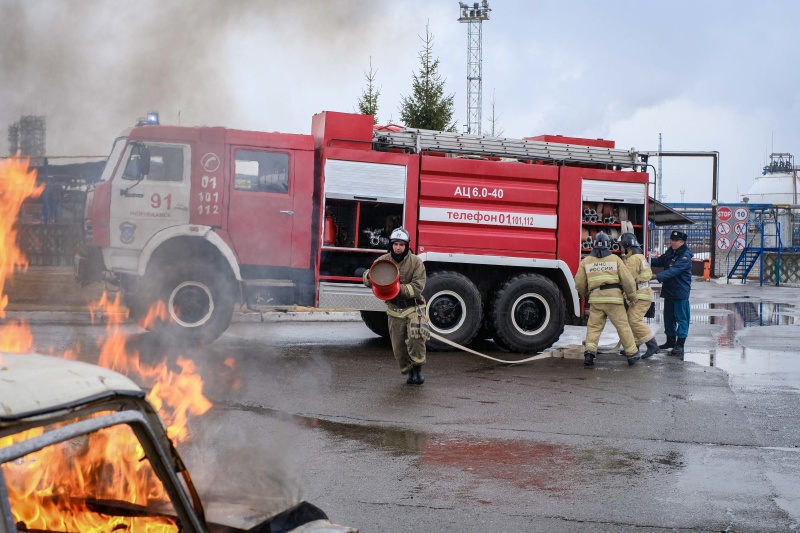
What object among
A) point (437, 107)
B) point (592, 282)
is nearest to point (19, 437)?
point (592, 282)

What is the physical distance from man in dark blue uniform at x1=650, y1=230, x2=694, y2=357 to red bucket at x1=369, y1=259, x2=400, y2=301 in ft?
15.2

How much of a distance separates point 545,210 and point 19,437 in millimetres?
10297

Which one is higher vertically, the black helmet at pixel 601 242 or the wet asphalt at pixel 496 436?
the black helmet at pixel 601 242

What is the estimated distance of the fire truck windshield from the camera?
34.3 feet

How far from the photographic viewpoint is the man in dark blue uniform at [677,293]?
39.1 ft

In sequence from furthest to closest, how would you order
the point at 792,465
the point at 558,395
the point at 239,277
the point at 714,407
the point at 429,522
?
the point at 239,277 < the point at 558,395 < the point at 714,407 < the point at 792,465 < the point at 429,522

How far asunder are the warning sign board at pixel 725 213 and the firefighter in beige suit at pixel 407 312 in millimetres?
24383

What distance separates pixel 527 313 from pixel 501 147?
2.33m

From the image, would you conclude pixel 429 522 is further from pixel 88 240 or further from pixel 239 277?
pixel 88 240

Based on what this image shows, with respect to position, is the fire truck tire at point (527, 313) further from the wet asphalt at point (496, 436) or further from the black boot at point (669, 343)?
the black boot at point (669, 343)

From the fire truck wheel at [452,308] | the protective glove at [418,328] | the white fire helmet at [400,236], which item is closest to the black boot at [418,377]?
the protective glove at [418,328]

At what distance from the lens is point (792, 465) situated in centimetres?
602

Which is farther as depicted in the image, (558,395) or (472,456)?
(558,395)

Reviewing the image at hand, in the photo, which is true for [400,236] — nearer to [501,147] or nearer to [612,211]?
[501,147]
